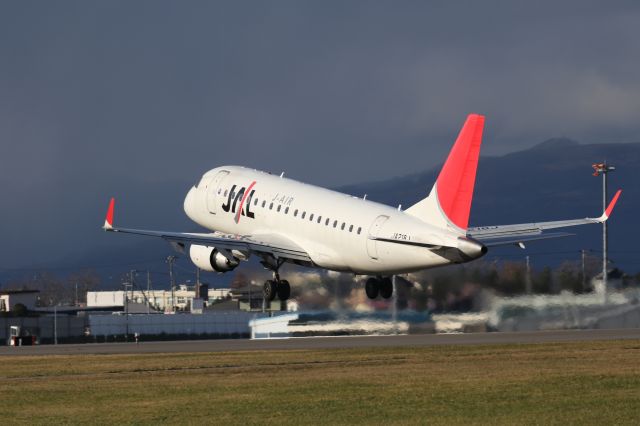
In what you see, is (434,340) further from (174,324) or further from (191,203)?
(174,324)

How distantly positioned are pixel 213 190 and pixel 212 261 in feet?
14.6

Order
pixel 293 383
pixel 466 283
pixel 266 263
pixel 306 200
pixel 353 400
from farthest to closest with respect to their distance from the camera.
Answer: pixel 466 283
pixel 266 263
pixel 306 200
pixel 293 383
pixel 353 400

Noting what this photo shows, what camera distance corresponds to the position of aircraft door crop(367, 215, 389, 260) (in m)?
66.0

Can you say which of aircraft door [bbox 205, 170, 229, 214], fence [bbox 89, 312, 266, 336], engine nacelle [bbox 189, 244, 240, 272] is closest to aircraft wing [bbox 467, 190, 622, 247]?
engine nacelle [bbox 189, 244, 240, 272]

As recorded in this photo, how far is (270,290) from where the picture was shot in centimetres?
7681

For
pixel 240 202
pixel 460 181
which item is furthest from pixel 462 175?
pixel 240 202

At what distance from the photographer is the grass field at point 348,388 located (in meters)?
38.2

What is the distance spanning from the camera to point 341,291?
88625mm

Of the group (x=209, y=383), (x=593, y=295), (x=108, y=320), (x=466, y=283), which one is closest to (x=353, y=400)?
(x=209, y=383)

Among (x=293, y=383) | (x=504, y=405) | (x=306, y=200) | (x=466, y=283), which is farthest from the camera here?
(x=466, y=283)

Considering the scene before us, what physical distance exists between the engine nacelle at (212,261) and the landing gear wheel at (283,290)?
2775mm

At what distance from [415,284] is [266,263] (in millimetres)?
12362

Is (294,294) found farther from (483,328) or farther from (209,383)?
(209,383)

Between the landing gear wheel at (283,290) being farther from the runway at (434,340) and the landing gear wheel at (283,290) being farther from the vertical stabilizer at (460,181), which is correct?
the vertical stabilizer at (460,181)
